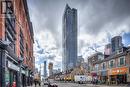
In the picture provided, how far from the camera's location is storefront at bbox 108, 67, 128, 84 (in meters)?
75.7

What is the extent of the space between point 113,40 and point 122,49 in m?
57.3

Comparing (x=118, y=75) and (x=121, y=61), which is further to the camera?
(x=118, y=75)

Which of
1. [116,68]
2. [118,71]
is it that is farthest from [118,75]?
[116,68]

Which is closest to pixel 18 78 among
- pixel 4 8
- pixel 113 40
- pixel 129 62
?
pixel 4 8

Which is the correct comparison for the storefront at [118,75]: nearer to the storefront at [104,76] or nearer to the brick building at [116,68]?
the brick building at [116,68]

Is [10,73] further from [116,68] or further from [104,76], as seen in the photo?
[104,76]

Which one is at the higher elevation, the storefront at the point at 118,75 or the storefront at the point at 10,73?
the storefront at the point at 10,73

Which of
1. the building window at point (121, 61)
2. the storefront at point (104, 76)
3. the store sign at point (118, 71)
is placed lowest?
the storefront at point (104, 76)

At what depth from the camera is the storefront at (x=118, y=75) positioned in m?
75.7

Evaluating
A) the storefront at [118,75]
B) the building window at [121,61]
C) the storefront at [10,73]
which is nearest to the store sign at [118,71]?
Answer: the storefront at [118,75]

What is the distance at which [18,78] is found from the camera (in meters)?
53.6

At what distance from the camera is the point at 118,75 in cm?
8125

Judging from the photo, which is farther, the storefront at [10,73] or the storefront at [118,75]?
the storefront at [118,75]

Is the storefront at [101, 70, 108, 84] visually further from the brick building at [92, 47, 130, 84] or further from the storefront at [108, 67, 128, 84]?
the storefront at [108, 67, 128, 84]
